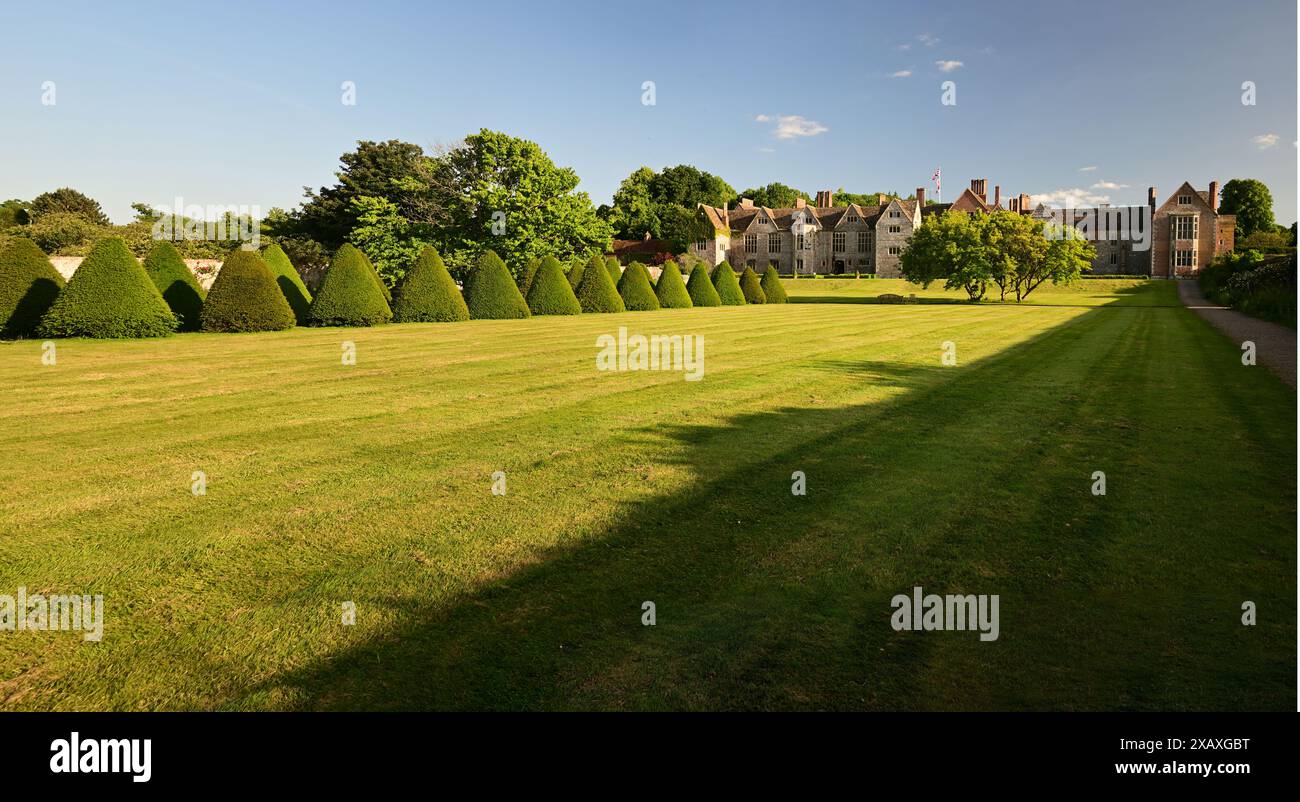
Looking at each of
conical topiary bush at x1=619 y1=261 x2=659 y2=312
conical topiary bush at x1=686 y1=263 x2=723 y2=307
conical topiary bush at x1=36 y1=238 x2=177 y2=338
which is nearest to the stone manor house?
conical topiary bush at x1=686 y1=263 x2=723 y2=307

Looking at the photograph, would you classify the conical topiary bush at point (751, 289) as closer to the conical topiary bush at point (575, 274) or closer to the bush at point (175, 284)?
the conical topiary bush at point (575, 274)

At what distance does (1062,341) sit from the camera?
19.4m

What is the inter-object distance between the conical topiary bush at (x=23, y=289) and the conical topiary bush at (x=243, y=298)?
13.1ft

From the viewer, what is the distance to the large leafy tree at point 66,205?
2046 inches

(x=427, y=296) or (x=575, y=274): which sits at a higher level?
(x=575, y=274)

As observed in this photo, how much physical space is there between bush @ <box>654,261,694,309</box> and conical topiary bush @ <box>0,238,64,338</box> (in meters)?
26.7

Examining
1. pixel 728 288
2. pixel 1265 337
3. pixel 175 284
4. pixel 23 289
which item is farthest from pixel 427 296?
pixel 1265 337

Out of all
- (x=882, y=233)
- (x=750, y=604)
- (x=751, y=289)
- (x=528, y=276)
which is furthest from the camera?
(x=882, y=233)

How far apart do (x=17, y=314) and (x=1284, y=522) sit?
2732 centimetres

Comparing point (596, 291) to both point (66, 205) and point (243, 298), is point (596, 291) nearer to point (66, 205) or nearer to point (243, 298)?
point (243, 298)

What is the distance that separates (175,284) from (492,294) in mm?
11535

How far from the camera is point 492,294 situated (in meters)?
30.9
